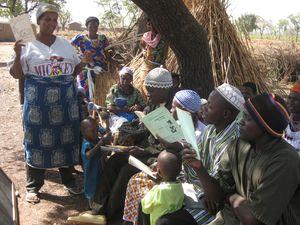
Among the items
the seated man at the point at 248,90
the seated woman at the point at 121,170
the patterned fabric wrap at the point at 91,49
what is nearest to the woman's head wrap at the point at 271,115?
the seated woman at the point at 121,170

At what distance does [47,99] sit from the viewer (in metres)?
4.27

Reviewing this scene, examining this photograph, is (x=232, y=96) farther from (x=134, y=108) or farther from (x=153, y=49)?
(x=153, y=49)

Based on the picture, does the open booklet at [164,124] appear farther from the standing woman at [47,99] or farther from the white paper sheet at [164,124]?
the standing woman at [47,99]

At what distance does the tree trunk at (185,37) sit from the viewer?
4.11m

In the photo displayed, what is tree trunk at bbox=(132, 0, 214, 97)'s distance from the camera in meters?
4.11

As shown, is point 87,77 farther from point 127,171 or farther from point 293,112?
point 293,112

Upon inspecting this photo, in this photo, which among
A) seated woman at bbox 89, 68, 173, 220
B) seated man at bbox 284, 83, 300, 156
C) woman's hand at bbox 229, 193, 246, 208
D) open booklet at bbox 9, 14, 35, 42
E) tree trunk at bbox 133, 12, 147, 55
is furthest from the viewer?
tree trunk at bbox 133, 12, 147, 55

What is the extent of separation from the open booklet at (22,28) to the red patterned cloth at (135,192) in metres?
1.82

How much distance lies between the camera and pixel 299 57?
37.0 ft

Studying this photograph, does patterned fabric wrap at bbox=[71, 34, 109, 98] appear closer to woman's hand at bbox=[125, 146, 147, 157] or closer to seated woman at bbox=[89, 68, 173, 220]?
seated woman at bbox=[89, 68, 173, 220]

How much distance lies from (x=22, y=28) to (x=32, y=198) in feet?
6.08

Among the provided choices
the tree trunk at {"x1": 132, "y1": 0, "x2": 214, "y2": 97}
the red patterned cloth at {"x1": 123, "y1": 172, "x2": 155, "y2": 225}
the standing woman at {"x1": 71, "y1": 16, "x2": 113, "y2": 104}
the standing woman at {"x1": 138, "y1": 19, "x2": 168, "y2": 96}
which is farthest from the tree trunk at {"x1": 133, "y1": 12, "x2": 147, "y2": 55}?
the red patterned cloth at {"x1": 123, "y1": 172, "x2": 155, "y2": 225}

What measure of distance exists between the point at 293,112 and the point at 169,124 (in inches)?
51.6

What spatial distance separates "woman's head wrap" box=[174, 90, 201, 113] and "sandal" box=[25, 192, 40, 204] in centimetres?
213
